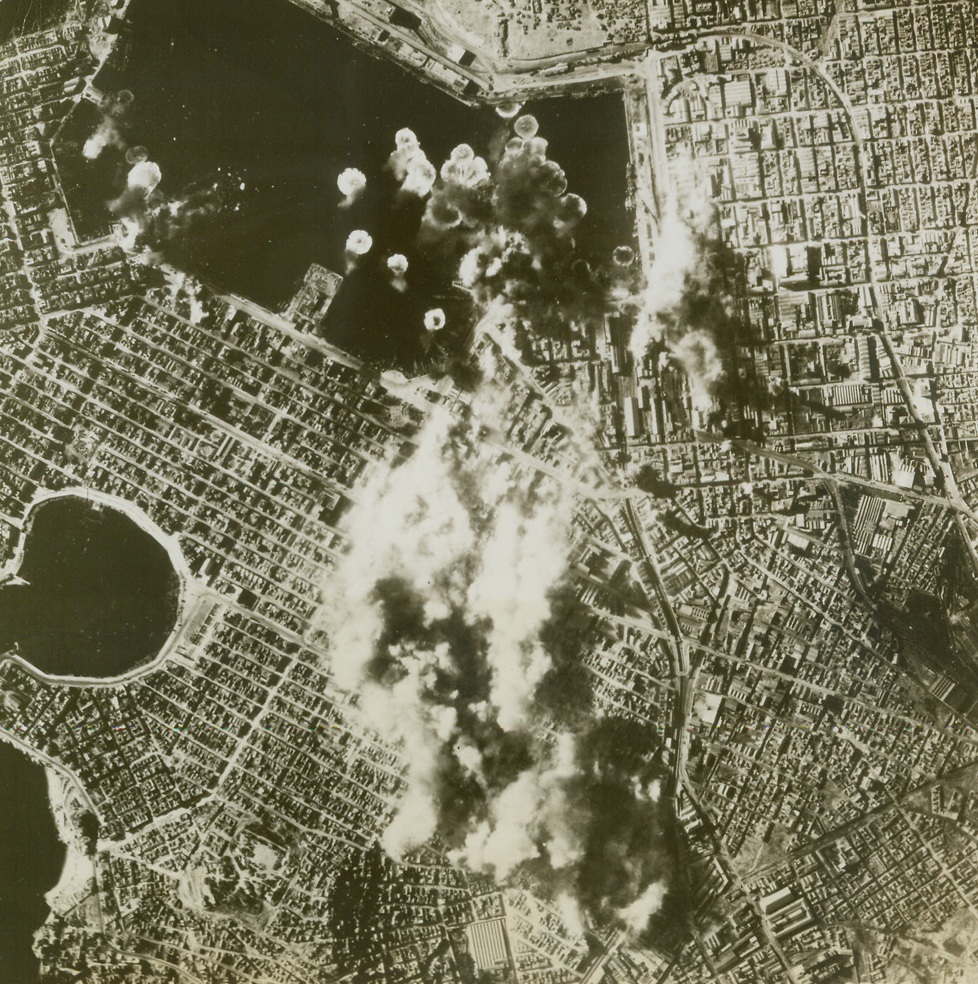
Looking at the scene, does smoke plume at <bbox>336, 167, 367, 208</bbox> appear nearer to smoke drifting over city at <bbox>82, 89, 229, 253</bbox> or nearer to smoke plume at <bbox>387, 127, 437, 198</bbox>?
smoke plume at <bbox>387, 127, 437, 198</bbox>

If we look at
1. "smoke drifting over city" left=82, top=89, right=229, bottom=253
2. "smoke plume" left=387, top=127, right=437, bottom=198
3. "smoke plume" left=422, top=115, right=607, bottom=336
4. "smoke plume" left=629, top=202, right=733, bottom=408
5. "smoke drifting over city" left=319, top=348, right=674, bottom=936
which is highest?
"smoke drifting over city" left=82, top=89, right=229, bottom=253

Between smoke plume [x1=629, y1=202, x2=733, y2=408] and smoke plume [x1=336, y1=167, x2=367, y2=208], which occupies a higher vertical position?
smoke plume [x1=336, y1=167, x2=367, y2=208]

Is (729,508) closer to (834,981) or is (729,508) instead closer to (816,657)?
(816,657)

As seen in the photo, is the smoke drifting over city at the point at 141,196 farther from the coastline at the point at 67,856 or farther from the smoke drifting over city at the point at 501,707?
the coastline at the point at 67,856

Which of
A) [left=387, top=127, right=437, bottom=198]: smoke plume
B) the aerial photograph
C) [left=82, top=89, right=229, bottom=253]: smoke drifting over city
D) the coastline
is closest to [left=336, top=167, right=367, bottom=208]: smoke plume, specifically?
the aerial photograph

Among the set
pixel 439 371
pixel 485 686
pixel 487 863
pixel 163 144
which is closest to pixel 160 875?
pixel 487 863
